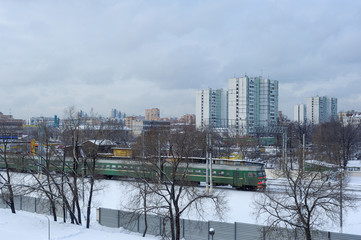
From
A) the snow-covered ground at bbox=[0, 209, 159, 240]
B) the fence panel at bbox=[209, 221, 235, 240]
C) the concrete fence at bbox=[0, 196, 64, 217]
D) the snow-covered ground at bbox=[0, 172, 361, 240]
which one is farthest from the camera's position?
the concrete fence at bbox=[0, 196, 64, 217]

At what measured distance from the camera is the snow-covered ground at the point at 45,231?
1441 cm

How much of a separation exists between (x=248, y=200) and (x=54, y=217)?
12.9m

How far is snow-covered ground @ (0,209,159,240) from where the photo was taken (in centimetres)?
1441

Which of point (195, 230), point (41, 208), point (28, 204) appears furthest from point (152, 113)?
point (195, 230)

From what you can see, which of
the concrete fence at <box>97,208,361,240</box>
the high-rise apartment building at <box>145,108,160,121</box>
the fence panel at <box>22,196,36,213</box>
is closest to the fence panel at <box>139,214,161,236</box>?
the concrete fence at <box>97,208,361,240</box>

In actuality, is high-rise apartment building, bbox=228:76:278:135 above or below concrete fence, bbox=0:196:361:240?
above

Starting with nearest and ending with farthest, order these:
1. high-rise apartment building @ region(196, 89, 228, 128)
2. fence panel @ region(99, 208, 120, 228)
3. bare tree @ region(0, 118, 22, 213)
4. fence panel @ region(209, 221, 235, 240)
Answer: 1. fence panel @ region(209, 221, 235, 240)
2. fence panel @ region(99, 208, 120, 228)
3. bare tree @ region(0, 118, 22, 213)
4. high-rise apartment building @ region(196, 89, 228, 128)

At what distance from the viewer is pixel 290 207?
503 inches

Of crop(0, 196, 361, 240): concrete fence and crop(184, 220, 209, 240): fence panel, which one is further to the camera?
crop(184, 220, 209, 240): fence panel

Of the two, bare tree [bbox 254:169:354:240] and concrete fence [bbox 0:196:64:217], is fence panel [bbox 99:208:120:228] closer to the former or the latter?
concrete fence [bbox 0:196:64:217]

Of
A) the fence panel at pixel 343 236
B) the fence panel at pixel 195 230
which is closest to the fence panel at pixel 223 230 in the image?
the fence panel at pixel 195 230

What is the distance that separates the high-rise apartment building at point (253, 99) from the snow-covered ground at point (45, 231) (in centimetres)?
7321

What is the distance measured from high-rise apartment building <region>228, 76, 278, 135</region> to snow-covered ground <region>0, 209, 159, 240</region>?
240 ft

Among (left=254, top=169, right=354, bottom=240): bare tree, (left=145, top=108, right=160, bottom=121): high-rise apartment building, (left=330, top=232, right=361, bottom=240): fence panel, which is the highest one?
(left=145, top=108, right=160, bottom=121): high-rise apartment building
